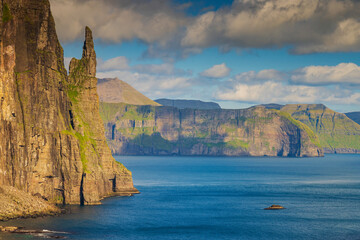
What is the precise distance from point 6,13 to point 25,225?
2550 inches

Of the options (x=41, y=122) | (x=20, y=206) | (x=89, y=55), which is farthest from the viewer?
(x=89, y=55)

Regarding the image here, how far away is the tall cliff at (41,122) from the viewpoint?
152 metres

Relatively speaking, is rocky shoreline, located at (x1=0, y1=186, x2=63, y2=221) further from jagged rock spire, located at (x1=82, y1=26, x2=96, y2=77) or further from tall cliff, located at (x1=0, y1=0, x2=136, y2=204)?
jagged rock spire, located at (x1=82, y1=26, x2=96, y2=77)

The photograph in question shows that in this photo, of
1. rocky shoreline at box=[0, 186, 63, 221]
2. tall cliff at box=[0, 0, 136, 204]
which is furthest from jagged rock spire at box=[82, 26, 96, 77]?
rocky shoreline at box=[0, 186, 63, 221]

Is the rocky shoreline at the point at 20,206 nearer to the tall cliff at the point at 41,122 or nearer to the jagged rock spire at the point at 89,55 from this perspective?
the tall cliff at the point at 41,122

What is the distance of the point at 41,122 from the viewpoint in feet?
540

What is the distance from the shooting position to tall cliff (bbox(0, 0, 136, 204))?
15188 centimetres

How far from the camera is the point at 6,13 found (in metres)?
156

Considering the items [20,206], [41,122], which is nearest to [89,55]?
[41,122]

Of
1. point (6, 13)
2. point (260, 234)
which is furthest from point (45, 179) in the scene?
point (260, 234)

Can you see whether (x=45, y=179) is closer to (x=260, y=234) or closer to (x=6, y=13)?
(x=6, y=13)

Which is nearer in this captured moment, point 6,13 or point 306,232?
point 306,232

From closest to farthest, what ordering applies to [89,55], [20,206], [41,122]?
[20,206] → [41,122] → [89,55]

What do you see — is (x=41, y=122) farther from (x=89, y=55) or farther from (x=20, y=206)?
(x=89, y=55)
